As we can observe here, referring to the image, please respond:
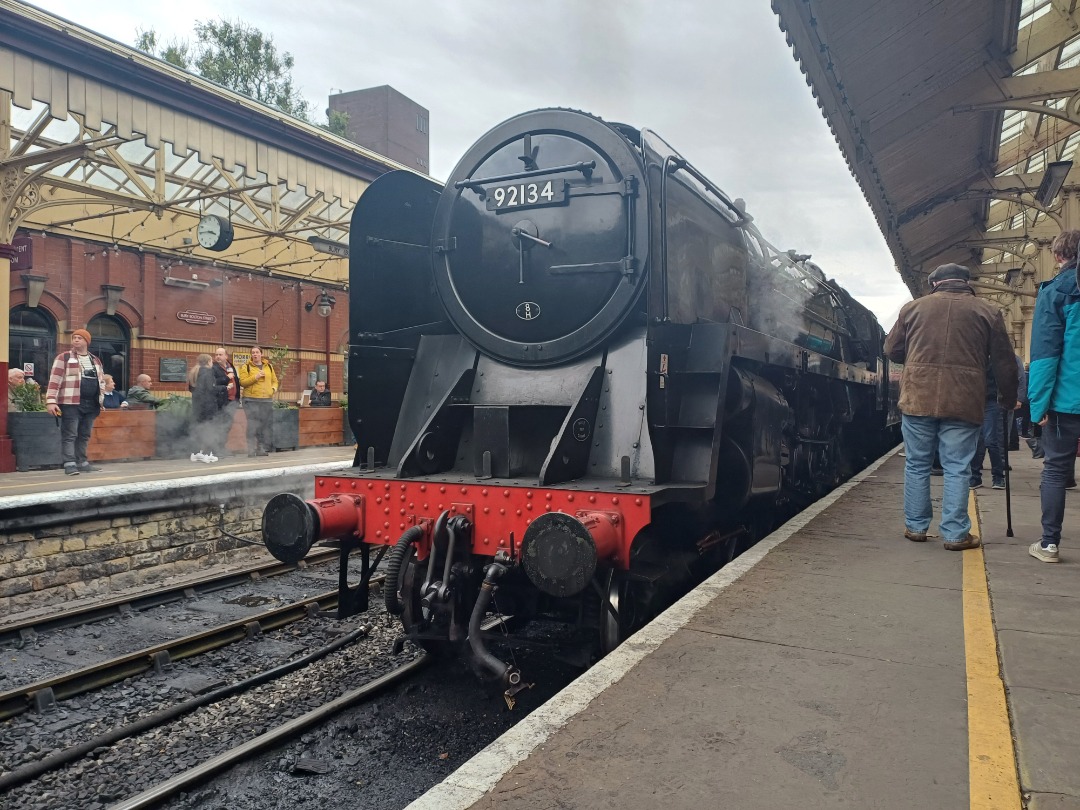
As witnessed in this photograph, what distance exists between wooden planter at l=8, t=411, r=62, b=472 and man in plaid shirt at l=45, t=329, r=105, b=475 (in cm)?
34

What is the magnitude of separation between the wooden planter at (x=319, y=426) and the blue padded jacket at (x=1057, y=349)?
1091cm

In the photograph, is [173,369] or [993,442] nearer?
[993,442]

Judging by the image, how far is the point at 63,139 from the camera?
1197 centimetres

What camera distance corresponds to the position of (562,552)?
294 centimetres

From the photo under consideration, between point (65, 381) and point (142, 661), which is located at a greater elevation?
point (65, 381)

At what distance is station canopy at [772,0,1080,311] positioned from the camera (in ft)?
19.2

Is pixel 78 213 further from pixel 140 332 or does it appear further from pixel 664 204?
pixel 664 204

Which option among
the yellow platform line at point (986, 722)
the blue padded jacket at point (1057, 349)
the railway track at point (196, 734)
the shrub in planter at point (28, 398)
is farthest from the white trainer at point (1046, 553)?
the shrub in planter at point (28, 398)

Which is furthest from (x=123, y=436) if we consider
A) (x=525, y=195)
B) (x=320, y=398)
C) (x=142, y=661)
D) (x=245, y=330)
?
(x=525, y=195)

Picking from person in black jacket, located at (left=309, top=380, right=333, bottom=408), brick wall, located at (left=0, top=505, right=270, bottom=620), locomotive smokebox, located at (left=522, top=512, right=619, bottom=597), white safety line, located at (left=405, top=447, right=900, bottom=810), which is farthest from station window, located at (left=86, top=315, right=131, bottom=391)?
white safety line, located at (left=405, top=447, right=900, bottom=810)

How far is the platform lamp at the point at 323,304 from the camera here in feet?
62.7

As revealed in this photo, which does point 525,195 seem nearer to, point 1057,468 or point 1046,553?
point 1057,468

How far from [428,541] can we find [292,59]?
3210 cm

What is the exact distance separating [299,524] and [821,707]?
229 centimetres
